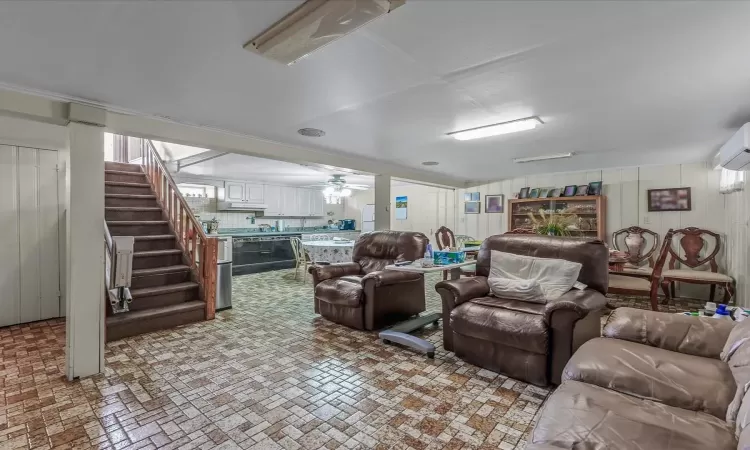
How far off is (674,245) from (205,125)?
6711 mm

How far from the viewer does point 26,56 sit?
1915 millimetres

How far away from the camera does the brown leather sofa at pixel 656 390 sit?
1.17 meters

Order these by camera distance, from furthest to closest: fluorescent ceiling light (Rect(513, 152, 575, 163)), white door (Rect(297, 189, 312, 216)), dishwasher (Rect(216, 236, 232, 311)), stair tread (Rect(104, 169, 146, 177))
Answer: white door (Rect(297, 189, 312, 216)), stair tread (Rect(104, 169, 146, 177)), fluorescent ceiling light (Rect(513, 152, 575, 163)), dishwasher (Rect(216, 236, 232, 311))

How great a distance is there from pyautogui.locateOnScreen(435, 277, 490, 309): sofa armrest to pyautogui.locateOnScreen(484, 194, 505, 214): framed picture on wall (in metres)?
4.58

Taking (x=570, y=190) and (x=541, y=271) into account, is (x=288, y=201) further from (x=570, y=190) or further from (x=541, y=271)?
(x=541, y=271)

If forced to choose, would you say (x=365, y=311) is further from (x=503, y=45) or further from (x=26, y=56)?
(x=26, y=56)

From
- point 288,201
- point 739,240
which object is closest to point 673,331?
point 739,240

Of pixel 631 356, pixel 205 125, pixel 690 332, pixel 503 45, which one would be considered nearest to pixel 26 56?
pixel 205 125

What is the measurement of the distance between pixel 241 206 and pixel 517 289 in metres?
6.73

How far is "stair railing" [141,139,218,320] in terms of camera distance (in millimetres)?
4098

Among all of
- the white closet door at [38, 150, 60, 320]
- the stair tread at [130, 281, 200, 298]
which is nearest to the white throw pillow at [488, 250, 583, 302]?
the stair tread at [130, 281, 200, 298]

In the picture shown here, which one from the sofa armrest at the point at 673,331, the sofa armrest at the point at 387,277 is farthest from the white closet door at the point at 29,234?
the sofa armrest at the point at 673,331

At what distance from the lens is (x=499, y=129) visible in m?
3.35

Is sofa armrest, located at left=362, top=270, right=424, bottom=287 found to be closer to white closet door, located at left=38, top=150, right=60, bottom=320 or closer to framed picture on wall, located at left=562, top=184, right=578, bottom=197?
white closet door, located at left=38, top=150, right=60, bottom=320
